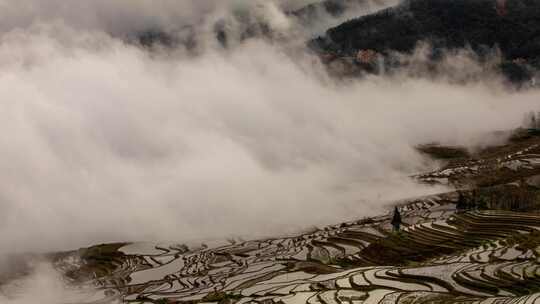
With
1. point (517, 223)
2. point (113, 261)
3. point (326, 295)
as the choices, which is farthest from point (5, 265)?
point (517, 223)

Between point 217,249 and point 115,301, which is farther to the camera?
point 217,249

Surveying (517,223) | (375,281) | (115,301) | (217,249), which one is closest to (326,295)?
(375,281)

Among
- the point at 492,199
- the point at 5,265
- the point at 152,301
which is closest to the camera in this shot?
the point at 152,301

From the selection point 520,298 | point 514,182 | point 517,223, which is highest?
point 514,182

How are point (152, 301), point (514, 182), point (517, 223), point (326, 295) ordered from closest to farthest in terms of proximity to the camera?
point (326, 295)
point (152, 301)
point (517, 223)
point (514, 182)

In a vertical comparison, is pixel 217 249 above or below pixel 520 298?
above

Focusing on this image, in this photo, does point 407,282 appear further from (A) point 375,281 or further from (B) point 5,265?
(B) point 5,265

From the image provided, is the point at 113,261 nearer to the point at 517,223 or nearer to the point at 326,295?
the point at 326,295
